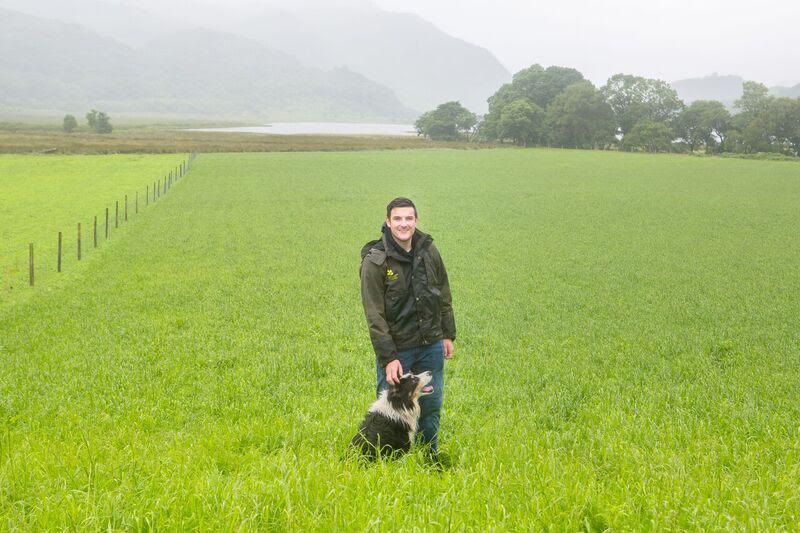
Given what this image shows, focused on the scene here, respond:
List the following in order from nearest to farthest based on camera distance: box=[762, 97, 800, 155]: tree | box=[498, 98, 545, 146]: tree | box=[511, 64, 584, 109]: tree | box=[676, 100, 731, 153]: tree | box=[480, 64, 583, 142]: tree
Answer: box=[762, 97, 800, 155]: tree, box=[676, 100, 731, 153]: tree, box=[498, 98, 545, 146]: tree, box=[480, 64, 583, 142]: tree, box=[511, 64, 584, 109]: tree

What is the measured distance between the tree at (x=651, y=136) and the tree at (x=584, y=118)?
6.65 meters

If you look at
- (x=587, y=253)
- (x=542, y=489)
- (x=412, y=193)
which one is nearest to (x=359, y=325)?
(x=542, y=489)

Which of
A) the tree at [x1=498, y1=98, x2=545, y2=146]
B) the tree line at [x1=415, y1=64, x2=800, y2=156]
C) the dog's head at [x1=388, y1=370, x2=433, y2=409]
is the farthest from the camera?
the tree at [x1=498, y1=98, x2=545, y2=146]

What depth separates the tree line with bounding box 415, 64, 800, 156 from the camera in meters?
116

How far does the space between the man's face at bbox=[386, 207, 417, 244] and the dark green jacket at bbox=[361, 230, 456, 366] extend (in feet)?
0.59

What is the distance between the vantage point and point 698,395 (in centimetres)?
1041

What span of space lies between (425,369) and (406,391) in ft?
2.46

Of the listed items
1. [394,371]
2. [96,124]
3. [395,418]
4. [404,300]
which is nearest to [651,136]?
[404,300]

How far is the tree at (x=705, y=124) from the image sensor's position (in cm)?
12344

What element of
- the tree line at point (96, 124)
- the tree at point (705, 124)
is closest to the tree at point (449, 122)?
the tree at point (705, 124)

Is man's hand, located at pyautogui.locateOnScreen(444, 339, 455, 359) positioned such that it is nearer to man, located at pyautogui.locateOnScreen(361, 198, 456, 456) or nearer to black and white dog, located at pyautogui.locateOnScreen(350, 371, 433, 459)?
man, located at pyautogui.locateOnScreen(361, 198, 456, 456)

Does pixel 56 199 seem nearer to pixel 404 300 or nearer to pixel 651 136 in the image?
pixel 404 300

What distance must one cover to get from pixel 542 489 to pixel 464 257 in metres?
22.0

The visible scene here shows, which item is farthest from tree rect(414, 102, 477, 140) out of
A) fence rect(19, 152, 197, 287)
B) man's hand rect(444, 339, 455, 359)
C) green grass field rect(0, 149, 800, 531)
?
man's hand rect(444, 339, 455, 359)
